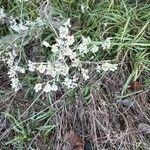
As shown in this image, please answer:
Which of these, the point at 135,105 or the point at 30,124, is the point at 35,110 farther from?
the point at 135,105

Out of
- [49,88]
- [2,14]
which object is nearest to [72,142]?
[49,88]

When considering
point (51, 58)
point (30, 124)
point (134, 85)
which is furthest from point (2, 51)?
point (134, 85)

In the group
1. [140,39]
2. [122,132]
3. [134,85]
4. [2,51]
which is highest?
[2,51]

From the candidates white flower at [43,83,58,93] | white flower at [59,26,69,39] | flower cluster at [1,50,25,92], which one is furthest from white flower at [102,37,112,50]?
flower cluster at [1,50,25,92]

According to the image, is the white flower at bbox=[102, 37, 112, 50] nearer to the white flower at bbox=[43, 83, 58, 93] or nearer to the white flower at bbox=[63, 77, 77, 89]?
the white flower at bbox=[63, 77, 77, 89]

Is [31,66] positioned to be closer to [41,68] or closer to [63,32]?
[41,68]

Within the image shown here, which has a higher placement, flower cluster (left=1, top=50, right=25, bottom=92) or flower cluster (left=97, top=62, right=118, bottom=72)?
flower cluster (left=1, top=50, right=25, bottom=92)
